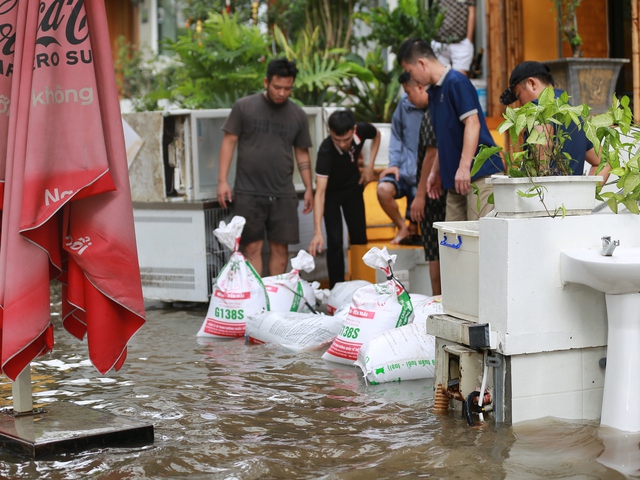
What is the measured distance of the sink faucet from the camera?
397 cm

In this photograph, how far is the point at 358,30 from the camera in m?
15.4

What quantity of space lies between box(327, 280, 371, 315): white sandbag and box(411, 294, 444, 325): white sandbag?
901mm

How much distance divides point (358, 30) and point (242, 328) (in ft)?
32.0

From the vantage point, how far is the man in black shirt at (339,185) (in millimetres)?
7684

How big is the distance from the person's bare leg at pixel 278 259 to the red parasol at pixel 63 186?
402 centimetres

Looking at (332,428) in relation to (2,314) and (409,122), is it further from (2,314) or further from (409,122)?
(409,122)

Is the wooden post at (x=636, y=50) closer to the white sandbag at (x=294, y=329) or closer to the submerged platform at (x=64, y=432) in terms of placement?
the white sandbag at (x=294, y=329)

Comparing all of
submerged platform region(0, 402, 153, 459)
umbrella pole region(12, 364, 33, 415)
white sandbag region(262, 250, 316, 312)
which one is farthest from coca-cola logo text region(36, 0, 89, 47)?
white sandbag region(262, 250, 316, 312)

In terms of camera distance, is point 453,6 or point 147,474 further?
point 453,6

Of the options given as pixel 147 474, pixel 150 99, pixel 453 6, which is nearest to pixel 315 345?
pixel 147 474

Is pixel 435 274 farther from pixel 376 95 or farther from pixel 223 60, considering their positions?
pixel 223 60

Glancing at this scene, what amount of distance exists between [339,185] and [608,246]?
13.6 feet

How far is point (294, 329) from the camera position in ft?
20.2

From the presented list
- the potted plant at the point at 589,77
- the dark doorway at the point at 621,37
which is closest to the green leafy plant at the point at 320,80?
the dark doorway at the point at 621,37
